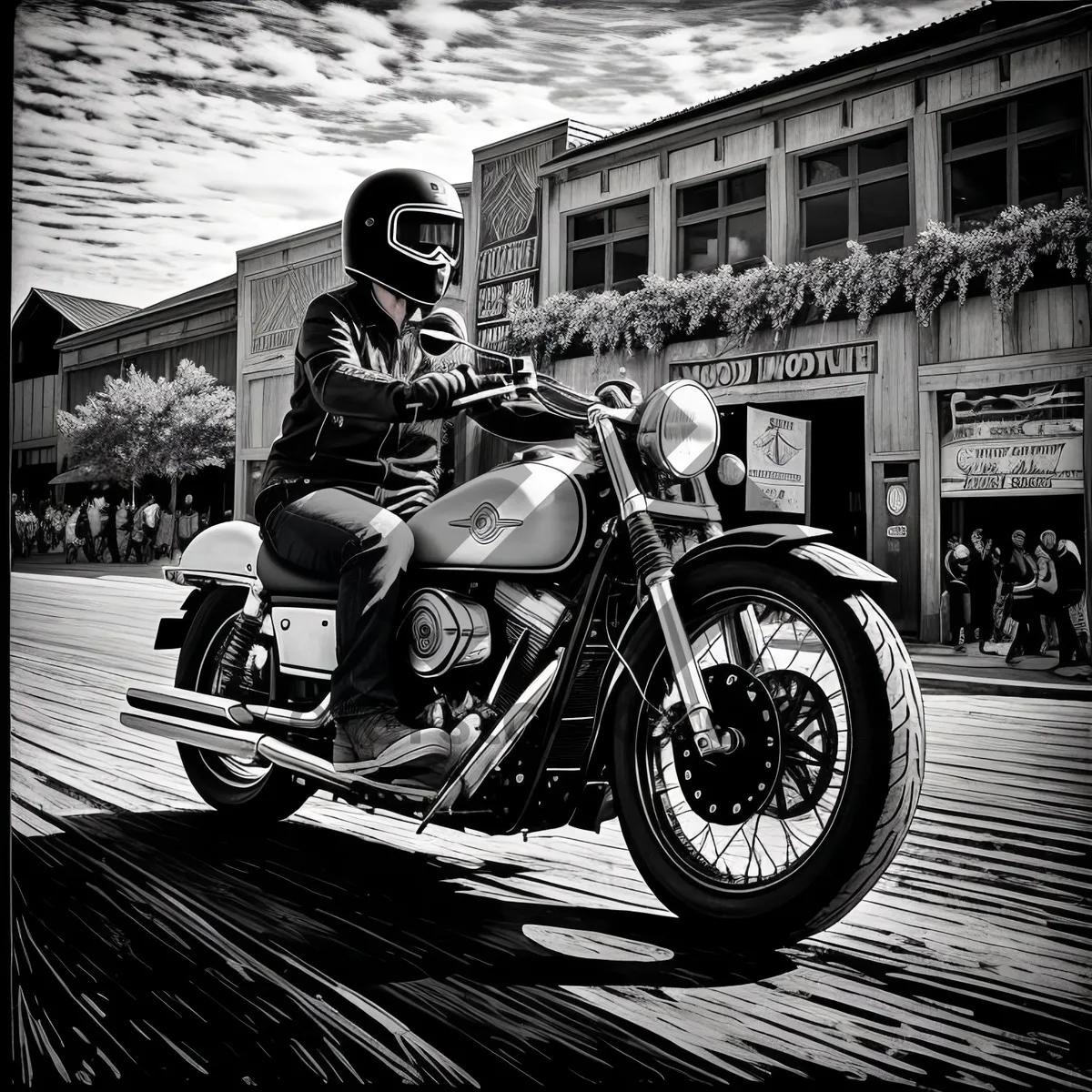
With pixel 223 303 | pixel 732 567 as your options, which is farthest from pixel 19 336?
pixel 732 567

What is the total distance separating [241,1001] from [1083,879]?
5.45 feet

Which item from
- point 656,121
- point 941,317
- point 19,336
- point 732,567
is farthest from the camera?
point 19,336

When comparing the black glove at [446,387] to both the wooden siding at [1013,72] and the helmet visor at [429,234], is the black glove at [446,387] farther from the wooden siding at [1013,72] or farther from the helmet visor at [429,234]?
the wooden siding at [1013,72]

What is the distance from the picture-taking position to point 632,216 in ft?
8.79

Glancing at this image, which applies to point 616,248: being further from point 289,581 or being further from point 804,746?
point 804,746

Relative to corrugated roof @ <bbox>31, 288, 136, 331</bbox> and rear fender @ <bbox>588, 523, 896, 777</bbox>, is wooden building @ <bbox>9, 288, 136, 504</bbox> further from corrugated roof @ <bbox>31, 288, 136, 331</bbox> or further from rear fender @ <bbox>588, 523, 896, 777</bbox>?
rear fender @ <bbox>588, 523, 896, 777</bbox>

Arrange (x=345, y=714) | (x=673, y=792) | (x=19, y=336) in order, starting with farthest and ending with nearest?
1. (x=19, y=336)
2. (x=345, y=714)
3. (x=673, y=792)

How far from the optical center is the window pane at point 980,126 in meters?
2.17

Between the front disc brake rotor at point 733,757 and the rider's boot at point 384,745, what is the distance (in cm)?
55

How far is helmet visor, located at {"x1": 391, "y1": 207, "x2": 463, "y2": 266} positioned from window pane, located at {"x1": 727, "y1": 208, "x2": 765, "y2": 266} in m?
0.69

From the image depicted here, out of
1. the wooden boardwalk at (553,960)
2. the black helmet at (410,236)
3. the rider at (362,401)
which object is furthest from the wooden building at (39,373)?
the wooden boardwalk at (553,960)

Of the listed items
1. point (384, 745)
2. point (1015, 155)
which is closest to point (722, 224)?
point (1015, 155)

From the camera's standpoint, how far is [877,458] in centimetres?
229

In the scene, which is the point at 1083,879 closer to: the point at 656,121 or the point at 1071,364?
the point at 1071,364
